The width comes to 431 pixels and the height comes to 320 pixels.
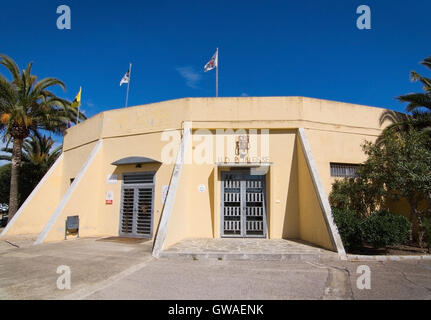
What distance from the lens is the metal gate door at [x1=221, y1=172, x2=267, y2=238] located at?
31.1 ft

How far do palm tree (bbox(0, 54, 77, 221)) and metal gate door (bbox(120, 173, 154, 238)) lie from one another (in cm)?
670

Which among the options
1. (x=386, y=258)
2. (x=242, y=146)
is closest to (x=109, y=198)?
(x=242, y=146)

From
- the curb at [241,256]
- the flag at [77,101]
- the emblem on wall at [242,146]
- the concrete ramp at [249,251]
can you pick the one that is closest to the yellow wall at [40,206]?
the flag at [77,101]

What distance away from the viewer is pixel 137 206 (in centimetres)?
1025

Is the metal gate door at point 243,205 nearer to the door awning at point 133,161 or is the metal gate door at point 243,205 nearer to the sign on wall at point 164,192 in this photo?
the sign on wall at point 164,192

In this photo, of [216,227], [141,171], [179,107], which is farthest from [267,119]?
[141,171]

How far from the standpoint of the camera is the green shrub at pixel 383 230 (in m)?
7.08

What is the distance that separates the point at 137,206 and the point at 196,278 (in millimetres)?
5962

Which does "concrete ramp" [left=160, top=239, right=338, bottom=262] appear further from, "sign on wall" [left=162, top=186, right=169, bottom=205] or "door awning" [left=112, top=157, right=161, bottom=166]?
"door awning" [left=112, top=157, right=161, bottom=166]

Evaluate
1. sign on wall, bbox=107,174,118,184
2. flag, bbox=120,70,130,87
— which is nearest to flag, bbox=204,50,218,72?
flag, bbox=120,70,130,87

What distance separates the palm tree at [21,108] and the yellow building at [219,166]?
3.55 m

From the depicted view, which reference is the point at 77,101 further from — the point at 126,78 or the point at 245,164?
the point at 245,164
